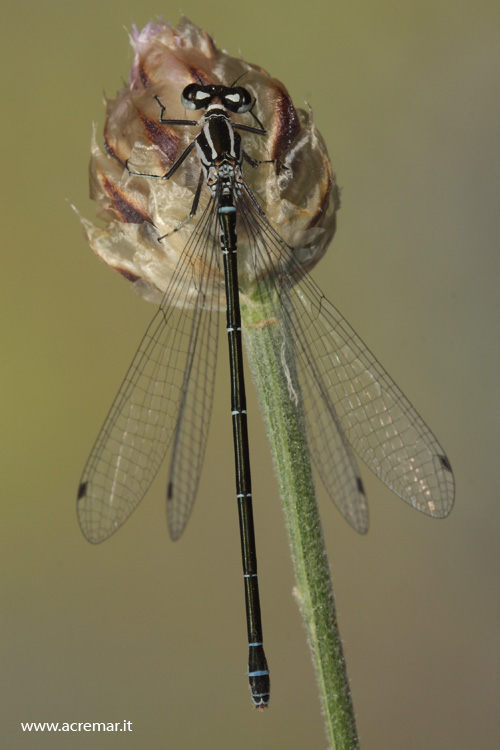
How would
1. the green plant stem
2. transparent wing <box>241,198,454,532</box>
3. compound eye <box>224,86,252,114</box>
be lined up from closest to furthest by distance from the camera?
the green plant stem, compound eye <box>224,86,252,114</box>, transparent wing <box>241,198,454,532</box>

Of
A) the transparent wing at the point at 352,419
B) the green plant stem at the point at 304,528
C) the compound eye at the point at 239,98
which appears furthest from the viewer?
the transparent wing at the point at 352,419

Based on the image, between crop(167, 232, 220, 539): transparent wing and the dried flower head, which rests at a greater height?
the dried flower head

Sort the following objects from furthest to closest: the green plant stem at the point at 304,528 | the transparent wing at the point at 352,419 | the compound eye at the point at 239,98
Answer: the transparent wing at the point at 352,419 < the compound eye at the point at 239,98 < the green plant stem at the point at 304,528

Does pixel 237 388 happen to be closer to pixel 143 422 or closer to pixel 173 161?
pixel 143 422

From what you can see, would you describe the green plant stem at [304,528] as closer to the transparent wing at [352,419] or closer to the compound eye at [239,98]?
the transparent wing at [352,419]

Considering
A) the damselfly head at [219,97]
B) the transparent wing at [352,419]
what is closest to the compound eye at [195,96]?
the damselfly head at [219,97]

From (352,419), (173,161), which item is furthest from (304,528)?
(173,161)

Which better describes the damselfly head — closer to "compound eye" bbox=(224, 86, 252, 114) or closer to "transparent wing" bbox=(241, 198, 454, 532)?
"compound eye" bbox=(224, 86, 252, 114)

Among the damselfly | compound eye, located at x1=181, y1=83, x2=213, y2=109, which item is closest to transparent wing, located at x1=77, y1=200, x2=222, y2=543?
the damselfly

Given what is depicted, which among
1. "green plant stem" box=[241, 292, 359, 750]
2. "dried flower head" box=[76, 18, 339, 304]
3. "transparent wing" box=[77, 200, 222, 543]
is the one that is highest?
"dried flower head" box=[76, 18, 339, 304]
